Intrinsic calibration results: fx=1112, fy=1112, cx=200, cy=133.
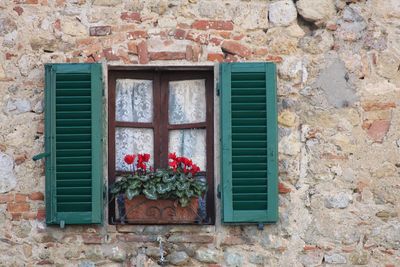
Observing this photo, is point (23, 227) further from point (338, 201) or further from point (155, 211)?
point (338, 201)

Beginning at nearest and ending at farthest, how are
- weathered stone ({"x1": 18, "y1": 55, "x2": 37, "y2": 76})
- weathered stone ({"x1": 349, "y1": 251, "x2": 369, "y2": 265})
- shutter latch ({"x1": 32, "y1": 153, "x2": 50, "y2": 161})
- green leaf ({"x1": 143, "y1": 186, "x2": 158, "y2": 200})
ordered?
green leaf ({"x1": 143, "y1": 186, "x2": 158, "y2": 200})
shutter latch ({"x1": 32, "y1": 153, "x2": 50, "y2": 161})
weathered stone ({"x1": 349, "y1": 251, "x2": 369, "y2": 265})
weathered stone ({"x1": 18, "y1": 55, "x2": 37, "y2": 76})

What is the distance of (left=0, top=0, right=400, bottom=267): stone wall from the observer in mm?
8328

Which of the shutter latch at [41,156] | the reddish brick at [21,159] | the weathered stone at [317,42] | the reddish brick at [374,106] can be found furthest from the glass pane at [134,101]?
the reddish brick at [374,106]

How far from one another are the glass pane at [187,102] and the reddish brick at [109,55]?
1.72 feet

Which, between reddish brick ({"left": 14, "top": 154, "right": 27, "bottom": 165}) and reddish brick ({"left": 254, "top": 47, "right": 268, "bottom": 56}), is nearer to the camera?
reddish brick ({"left": 14, "top": 154, "right": 27, "bottom": 165})

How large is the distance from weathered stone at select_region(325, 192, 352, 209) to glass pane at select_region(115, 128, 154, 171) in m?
1.38

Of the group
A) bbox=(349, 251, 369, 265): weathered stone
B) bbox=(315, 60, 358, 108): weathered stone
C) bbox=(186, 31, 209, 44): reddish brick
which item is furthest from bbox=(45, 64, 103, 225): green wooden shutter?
bbox=(349, 251, 369, 265): weathered stone

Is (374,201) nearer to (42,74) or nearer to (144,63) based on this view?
(144,63)

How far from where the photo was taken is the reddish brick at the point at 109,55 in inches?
333

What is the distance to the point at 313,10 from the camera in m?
8.52

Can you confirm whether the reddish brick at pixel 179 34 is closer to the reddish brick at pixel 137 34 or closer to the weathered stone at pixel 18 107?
the reddish brick at pixel 137 34

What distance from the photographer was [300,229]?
329 inches

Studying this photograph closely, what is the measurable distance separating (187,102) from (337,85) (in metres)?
1.16

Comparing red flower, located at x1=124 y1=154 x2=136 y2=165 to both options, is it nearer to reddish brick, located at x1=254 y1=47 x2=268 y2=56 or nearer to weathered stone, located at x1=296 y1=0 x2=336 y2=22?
reddish brick, located at x1=254 y1=47 x2=268 y2=56
